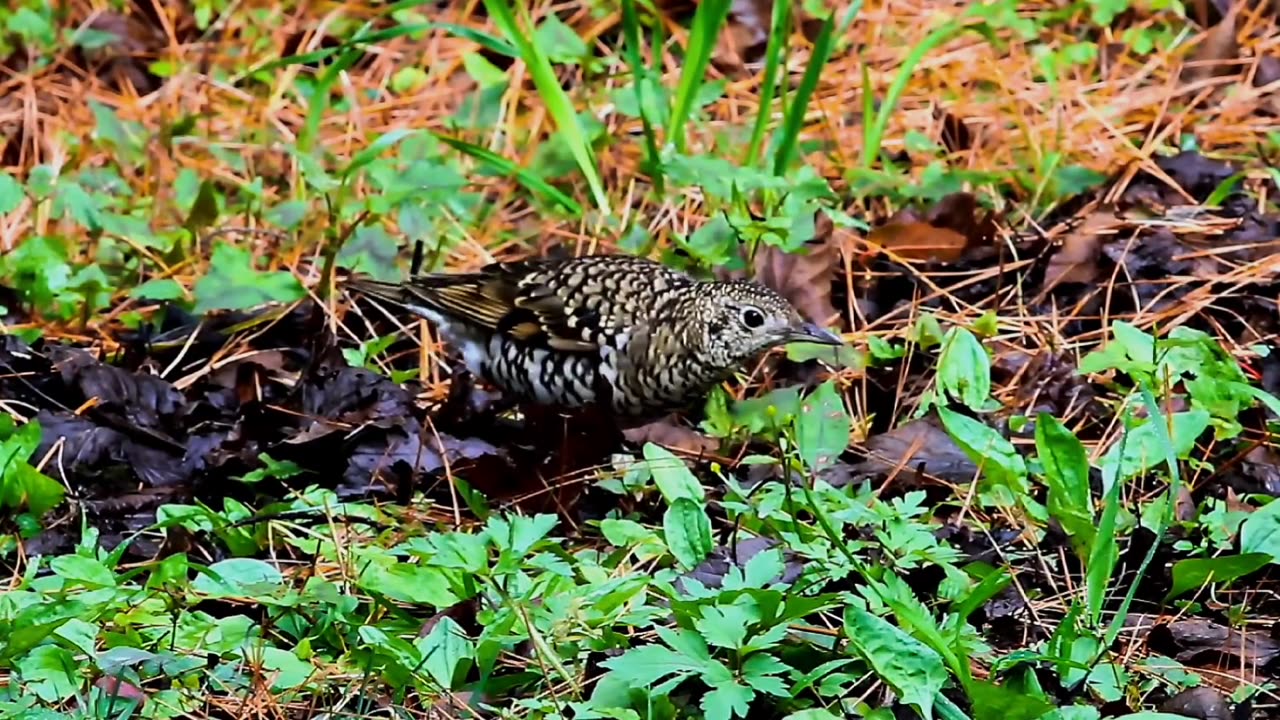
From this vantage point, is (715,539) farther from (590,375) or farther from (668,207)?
(668,207)

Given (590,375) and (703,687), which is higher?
(703,687)

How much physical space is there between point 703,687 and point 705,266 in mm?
2386

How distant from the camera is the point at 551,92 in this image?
539 centimetres

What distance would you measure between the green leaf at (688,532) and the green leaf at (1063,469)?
68cm

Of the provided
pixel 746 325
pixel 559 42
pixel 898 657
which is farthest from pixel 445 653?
pixel 559 42

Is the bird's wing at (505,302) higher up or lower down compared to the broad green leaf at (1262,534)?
lower down

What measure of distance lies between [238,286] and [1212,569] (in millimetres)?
2959

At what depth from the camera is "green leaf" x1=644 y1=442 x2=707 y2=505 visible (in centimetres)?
380

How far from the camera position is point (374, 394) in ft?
15.4

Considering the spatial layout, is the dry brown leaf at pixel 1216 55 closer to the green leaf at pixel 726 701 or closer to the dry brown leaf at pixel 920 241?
the dry brown leaf at pixel 920 241

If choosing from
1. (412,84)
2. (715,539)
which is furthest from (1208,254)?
(412,84)

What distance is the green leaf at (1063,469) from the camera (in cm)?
347

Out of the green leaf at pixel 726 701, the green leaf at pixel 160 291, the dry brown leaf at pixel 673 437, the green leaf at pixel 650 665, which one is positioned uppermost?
the green leaf at pixel 650 665

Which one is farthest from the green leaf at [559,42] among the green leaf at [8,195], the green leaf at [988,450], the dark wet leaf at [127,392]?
the green leaf at [988,450]
